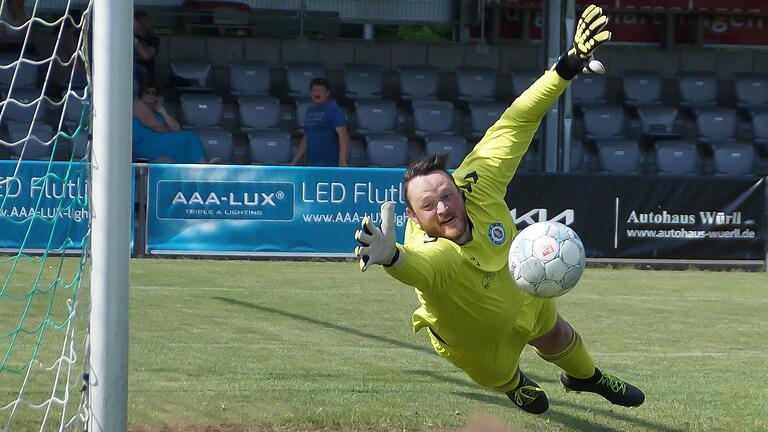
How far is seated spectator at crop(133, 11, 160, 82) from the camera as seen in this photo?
56.6 ft

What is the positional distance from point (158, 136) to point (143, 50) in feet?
8.04

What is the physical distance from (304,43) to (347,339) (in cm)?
1247

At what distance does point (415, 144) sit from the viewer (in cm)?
1948

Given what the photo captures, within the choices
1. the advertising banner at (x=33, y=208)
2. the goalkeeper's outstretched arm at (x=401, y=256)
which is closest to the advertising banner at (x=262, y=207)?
the advertising banner at (x=33, y=208)

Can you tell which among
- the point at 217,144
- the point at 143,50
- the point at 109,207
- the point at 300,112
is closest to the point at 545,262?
the point at 109,207

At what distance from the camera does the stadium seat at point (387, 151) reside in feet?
61.4

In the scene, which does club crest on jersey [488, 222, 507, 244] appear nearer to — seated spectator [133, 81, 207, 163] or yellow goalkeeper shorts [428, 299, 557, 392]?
yellow goalkeeper shorts [428, 299, 557, 392]

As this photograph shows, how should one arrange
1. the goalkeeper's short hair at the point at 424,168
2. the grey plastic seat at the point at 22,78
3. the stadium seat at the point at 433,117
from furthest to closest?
the stadium seat at the point at 433,117
the grey plastic seat at the point at 22,78
the goalkeeper's short hair at the point at 424,168

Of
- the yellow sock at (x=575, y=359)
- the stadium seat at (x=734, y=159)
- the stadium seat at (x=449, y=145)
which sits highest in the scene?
the stadium seat at (x=449, y=145)

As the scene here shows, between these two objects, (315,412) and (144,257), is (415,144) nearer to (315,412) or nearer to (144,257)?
(144,257)

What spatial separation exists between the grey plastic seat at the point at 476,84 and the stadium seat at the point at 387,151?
7.96ft

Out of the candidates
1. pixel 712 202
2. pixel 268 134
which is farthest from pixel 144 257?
pixel 712 202

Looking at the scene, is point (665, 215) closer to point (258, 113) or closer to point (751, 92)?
point (258, 113)

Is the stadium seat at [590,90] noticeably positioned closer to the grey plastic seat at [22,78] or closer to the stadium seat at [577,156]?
the stadium seat at [577,156]
